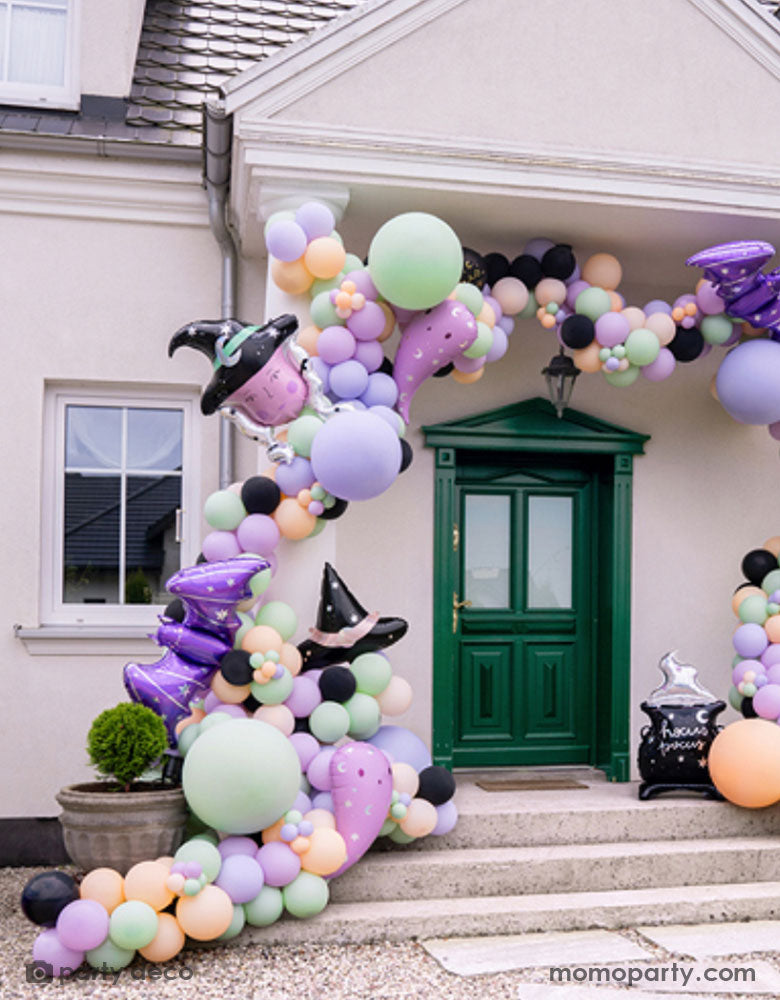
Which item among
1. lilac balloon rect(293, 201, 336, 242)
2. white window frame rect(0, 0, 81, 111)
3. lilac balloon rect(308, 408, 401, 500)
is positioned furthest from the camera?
white window frame rect(0, 0, 81, 111)

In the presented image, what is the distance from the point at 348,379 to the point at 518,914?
2.49 metres

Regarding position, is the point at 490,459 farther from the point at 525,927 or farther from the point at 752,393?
the point at 525,927

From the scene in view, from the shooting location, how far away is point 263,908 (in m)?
4.37

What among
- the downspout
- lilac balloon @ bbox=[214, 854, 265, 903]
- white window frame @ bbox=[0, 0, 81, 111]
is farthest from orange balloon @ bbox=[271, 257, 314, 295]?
lilac balloon @ bbox=[214, 854, 265, 903]

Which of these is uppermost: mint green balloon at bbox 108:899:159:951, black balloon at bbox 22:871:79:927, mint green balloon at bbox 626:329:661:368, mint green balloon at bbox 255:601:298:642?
mint green balloon at bbox 626:329:661:368

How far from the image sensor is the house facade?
5.32 metres

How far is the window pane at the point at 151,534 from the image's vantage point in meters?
6.21

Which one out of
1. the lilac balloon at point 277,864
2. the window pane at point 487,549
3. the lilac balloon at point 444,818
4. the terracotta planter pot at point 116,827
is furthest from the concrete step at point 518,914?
the window pane at point 487,549

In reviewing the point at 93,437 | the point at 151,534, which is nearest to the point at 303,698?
the point at 151,534

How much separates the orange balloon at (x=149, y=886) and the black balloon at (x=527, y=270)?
337cm

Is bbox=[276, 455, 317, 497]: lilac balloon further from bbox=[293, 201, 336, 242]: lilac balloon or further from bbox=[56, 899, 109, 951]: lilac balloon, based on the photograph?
bbox=[56, 899, 109, 951]: lilac balloon

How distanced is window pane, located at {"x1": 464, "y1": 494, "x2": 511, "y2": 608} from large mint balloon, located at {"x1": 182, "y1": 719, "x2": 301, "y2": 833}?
8.11ft

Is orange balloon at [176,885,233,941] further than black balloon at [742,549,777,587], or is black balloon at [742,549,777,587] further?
black balloon at [742,549,777,587]
